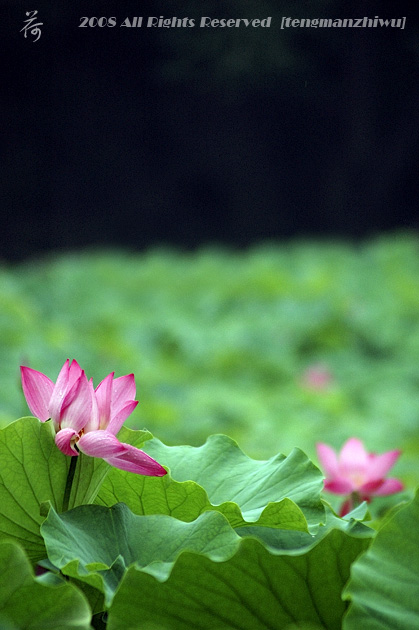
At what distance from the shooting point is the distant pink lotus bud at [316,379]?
329cm

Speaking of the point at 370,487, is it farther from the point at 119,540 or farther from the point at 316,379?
the point at 316,379


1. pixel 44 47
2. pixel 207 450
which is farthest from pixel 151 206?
pixel 207 450

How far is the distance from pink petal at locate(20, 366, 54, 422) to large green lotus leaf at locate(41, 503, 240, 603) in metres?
0.06

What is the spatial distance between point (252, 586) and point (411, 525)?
0.08m

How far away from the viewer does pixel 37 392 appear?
436 millimetres

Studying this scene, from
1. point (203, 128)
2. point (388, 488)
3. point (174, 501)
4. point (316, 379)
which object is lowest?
point (316, 379)

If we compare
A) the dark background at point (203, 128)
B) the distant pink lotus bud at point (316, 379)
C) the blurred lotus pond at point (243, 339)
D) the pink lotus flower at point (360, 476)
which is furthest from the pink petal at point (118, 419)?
the dark background at point (203, 128)

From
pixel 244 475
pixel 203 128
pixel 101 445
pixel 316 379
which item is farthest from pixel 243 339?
pixel 101 445

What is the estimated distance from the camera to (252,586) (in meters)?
0.36

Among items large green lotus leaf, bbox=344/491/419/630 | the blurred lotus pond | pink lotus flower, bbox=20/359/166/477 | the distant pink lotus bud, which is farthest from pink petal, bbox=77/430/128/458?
the distant pink lotus bud

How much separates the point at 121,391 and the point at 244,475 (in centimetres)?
11

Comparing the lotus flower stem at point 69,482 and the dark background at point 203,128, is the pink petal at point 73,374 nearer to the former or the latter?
the lotus flower stem at point 69,482

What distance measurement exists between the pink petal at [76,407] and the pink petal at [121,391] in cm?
3

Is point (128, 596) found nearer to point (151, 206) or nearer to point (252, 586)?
point (252, 586)
